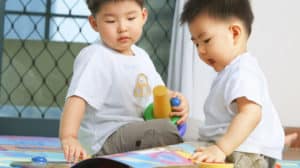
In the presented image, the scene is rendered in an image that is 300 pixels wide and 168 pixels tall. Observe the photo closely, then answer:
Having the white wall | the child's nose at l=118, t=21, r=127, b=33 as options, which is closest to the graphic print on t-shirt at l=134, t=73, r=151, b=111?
the child's nose at l=118, t=21, r=127, b=33

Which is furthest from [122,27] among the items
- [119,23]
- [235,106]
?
[235,106]

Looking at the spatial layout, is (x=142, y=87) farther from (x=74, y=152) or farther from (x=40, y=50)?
(x=40, y=50)

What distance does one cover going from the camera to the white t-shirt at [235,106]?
1.38 metres

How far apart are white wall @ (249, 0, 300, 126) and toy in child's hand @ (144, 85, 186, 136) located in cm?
124

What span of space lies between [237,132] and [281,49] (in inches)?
62.5

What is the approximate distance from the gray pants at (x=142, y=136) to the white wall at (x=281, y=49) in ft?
4.36

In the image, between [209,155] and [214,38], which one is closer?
[209,155]

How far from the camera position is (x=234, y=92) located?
1370 mm

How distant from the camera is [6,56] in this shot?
290 centimetres

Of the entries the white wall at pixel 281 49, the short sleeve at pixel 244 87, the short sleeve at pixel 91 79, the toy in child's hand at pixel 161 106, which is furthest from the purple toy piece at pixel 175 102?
the white wall at pixel 281 49

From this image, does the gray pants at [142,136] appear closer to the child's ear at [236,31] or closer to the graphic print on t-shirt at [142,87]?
the graphic print on t-shirt at [142,87]

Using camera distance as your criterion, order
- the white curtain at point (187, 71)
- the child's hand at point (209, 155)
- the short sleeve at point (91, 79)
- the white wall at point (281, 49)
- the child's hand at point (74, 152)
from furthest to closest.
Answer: the white wall at point (281, 49)
the white curtain at point (187, 71)
the short sleeve at point (91, 79)
the child's hand at point (74, 152)
the child's hand at point (209, 155)

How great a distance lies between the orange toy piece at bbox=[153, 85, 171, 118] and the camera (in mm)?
1593

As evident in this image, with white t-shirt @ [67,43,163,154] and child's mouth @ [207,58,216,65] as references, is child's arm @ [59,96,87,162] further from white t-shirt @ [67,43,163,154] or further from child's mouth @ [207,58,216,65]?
child's mouth @ [207,58,216,65]
